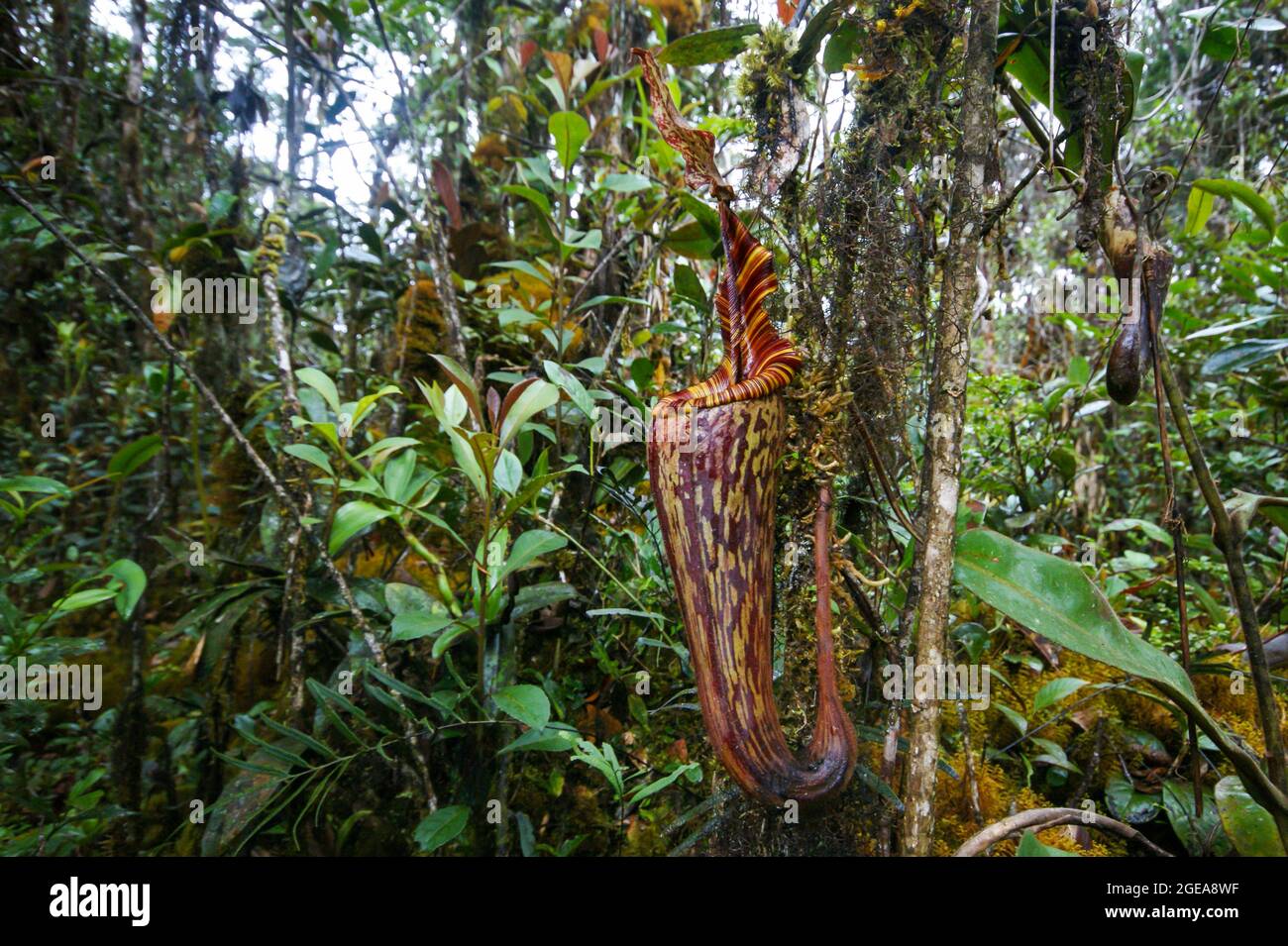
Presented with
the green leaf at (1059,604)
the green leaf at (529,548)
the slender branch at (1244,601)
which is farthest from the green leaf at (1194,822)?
the green leaf at (529,548)

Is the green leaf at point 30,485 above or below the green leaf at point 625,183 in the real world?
below

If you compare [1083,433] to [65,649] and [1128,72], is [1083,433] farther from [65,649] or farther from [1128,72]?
[65,649]

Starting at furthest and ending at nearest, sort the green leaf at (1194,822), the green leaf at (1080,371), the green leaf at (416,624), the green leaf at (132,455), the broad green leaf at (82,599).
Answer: the green leaf at (1080,371) → the green leaf at (132,455) → the broad green leaf at (82,599) → the green leaf at (1194,822) → the green leaf at (416,624)

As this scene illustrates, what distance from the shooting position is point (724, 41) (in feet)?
4.20

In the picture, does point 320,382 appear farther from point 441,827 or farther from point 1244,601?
point 1244,601

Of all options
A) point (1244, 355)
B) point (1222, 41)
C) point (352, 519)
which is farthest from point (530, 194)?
point (1244, 355)

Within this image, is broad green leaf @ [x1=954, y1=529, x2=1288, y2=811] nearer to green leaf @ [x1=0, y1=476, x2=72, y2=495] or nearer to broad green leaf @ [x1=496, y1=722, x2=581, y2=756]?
broad green leaf @ [x1=496, y1=722, x2=581, y2=756]

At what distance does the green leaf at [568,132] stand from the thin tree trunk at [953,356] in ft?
2.81

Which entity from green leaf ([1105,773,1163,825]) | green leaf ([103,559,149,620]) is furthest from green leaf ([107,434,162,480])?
green leaf ([1105,773,1163,825])

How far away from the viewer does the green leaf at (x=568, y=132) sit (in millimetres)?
1534

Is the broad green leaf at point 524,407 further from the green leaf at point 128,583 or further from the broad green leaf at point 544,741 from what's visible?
the green leaf at point 128,583

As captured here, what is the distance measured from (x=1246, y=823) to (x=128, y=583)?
86.8 inches

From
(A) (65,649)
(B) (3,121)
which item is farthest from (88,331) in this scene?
(A) (65,649)

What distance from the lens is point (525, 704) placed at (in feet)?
3.67
